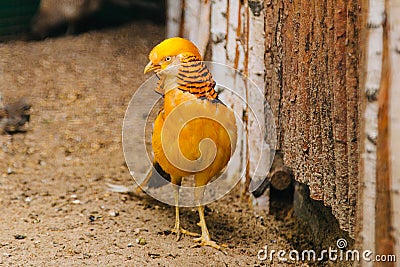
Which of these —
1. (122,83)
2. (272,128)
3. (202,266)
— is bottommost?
(202,266)

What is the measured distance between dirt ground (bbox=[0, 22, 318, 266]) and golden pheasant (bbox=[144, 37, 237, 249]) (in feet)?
1.42

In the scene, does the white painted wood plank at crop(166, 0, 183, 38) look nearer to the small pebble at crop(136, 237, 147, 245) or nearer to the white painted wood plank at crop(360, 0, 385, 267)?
the small pebble at crop(136, 237, 147, 245)

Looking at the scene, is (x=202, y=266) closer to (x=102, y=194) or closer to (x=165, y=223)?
(x=165, y=223)

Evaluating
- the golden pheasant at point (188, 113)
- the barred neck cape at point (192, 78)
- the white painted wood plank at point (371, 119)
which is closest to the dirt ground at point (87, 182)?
the golden pheasant at point (188, 113)

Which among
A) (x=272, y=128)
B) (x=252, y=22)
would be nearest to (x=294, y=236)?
(x=272, y=128)

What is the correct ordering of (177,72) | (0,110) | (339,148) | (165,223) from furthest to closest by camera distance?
1. (0,110)
2. (165,223)
3. (177,72)
4. (339,148)

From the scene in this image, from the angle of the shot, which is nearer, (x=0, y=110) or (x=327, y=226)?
(x=327, y=226)

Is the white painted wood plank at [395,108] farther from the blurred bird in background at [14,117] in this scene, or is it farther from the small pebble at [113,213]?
the blurred bird in background at [14,117]

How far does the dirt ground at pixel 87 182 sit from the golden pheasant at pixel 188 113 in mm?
432

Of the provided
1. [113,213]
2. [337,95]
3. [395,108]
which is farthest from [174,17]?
[395,108]

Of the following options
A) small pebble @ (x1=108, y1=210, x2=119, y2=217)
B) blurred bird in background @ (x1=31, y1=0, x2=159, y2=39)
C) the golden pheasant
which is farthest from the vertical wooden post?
blurred bird in background @ (x1=31, y1=0, x2=159, y2=39)

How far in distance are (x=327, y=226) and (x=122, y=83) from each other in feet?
8.73

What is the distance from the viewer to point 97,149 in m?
A: 4.66

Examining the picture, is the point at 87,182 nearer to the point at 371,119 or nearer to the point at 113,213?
the point at 113,213
